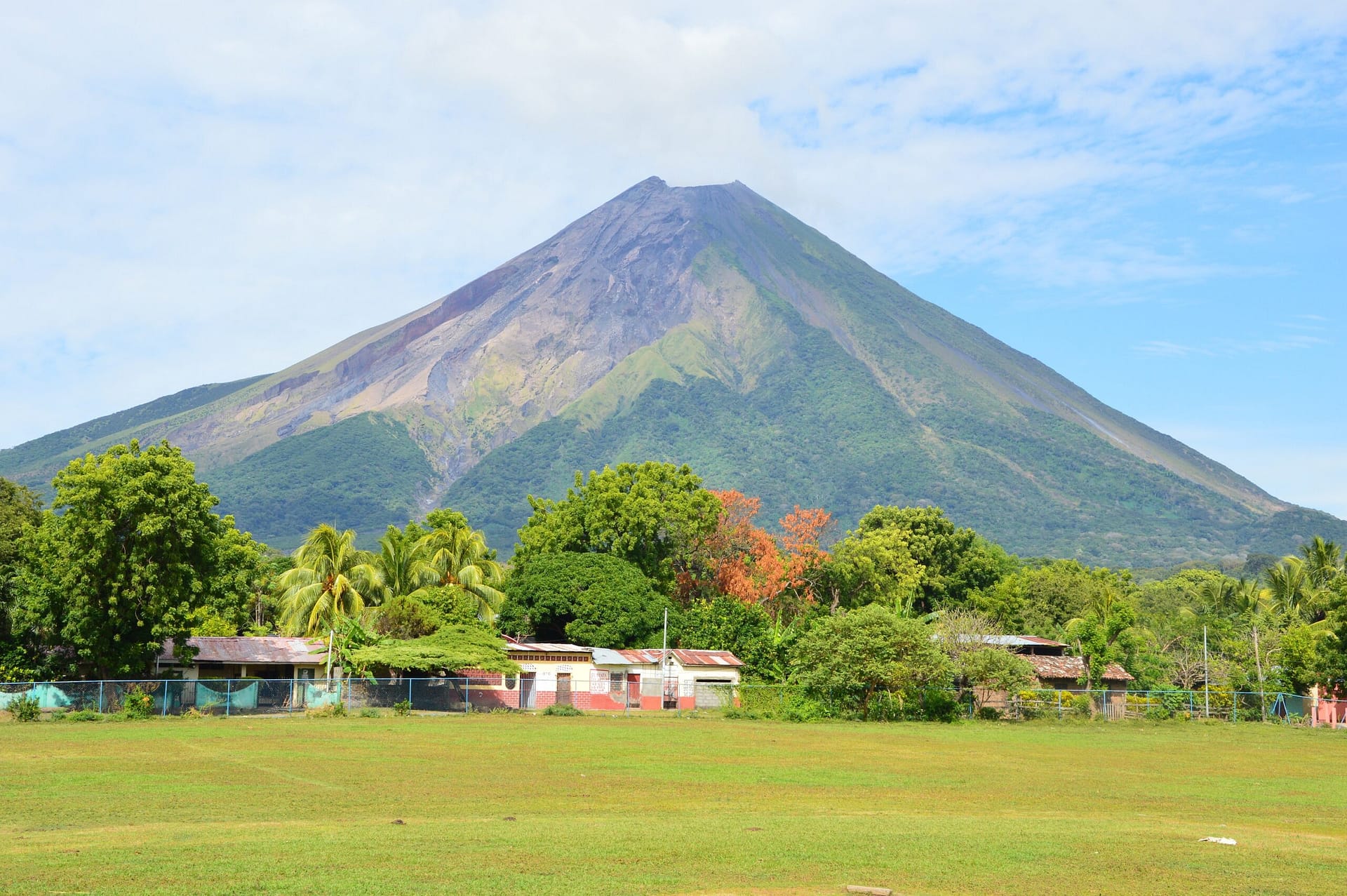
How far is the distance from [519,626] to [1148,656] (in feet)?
106

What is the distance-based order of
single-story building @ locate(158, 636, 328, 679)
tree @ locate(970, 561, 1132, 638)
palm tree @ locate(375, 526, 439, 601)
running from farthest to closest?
tree @ locate(970, 561, 1132, 638) < palm tree @ locate(375, 526, 439, 601) < single-story building @ locate(158, 636, 328, 679)

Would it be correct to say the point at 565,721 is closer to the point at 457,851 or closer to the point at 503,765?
the point at 503,765

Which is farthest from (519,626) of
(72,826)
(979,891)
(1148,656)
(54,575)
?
(979,891)

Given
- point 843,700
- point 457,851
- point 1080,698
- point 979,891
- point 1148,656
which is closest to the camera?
point 979,891

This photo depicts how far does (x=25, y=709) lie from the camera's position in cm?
3628

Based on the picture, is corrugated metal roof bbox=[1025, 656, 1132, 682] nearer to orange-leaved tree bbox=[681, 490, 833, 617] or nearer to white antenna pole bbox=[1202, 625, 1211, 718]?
white antenna pole bbox=[1202, 625, 1211, 718]

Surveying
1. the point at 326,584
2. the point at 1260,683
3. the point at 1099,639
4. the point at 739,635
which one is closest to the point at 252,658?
the point at 326,584

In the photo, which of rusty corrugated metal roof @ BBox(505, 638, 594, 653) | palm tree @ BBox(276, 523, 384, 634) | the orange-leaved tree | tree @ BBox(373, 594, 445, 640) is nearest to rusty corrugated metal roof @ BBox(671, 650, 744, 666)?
rusty corrugated metal roof @ BBox(505, 638, 594, 653)

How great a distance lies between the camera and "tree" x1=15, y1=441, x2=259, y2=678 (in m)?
39.1

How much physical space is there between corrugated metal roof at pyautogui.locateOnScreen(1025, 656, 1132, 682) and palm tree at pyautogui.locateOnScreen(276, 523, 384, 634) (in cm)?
3181

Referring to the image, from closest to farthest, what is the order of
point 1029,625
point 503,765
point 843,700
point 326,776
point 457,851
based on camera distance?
point 457,851, point 326,776, point 503,765, point 843,700, point 1029,625

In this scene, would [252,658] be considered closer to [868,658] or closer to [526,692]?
[526,692]

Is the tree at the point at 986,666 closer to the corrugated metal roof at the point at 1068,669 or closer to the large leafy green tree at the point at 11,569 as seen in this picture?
the corrugated metal roof at the point at 1068,669

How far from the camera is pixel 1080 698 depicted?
51.3m
